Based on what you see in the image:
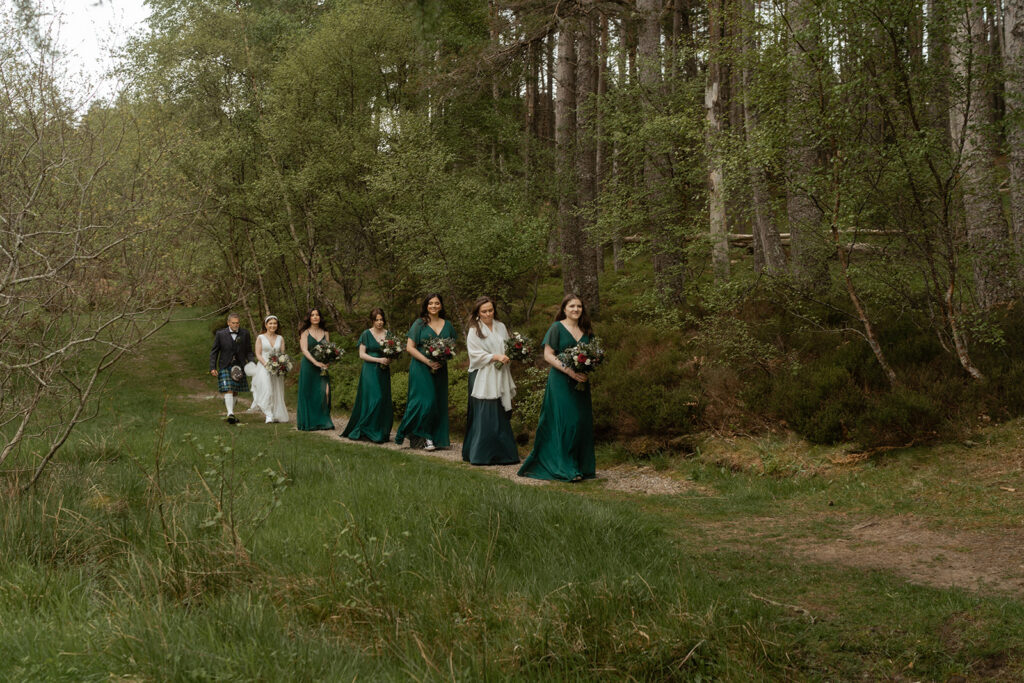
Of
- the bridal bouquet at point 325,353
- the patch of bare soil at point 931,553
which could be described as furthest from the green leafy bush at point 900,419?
the bridal bouquet at point 325,353

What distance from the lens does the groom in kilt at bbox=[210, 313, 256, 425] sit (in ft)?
56.4

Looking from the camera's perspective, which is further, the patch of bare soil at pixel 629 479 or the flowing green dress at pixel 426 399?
the flowing green dress at pixel 426 399

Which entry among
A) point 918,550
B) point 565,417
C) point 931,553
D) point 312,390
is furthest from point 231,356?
point 931,553

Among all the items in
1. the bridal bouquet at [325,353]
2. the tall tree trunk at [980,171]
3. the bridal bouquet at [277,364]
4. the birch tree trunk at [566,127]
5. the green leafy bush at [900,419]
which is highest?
the birch tree trunk at [566,127]

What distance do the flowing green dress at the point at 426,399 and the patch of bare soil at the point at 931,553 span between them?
24.6ft

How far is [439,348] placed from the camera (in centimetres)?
1315

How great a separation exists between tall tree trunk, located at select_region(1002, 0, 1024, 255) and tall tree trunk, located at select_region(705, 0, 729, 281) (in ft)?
10.8

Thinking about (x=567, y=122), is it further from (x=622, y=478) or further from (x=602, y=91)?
(x=622, y=478)

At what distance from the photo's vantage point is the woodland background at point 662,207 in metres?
9.18

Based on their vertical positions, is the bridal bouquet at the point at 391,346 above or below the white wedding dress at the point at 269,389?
above

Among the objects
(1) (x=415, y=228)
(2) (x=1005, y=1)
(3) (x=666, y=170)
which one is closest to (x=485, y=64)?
(1) (x=415, y=228)

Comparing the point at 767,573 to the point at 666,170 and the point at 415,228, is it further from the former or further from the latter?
the point at 415,228

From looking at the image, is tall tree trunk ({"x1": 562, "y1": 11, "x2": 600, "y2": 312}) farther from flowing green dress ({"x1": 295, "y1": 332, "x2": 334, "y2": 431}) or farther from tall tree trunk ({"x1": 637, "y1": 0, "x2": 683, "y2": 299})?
flowing green dress ({"x1": 295, "y1": 332, "x2": 334, "y2": 431})

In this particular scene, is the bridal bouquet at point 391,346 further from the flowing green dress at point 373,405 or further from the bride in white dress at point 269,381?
the bride in white dress at point 269,381
